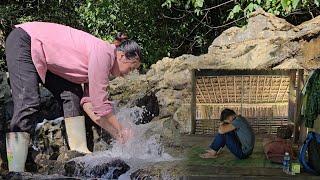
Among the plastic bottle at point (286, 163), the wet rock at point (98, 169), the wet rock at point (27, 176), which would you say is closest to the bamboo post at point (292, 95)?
the plastic bottle at point (286, 163)

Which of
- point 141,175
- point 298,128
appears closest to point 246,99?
point 298,128

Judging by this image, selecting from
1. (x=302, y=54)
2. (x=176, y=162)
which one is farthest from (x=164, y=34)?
(x=176, y=162)

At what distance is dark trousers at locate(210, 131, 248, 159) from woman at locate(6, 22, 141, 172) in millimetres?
937

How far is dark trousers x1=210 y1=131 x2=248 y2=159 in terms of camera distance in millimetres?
4336

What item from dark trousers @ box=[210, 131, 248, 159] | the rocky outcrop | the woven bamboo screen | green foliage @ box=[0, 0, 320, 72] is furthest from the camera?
green foliage @ box=[0, 0, 320, 72]

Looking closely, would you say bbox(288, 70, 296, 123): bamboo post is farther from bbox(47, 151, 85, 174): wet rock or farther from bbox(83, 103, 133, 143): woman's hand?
bbox(47, 151, 85, 174): wet rock

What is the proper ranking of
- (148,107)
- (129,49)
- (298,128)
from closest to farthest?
(129,49)
(298,128)
(148,107)

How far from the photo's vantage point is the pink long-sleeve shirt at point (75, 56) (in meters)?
3.72

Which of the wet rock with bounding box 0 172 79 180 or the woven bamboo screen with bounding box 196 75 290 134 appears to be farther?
the woven bamboo screen with bounding box 196 75 290 134

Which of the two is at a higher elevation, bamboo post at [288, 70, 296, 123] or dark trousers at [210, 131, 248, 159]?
bamboo post at [288, 70, 296, 123]

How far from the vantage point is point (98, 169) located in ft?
13.4

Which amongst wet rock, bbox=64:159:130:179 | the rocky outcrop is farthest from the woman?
the rocky outcrop

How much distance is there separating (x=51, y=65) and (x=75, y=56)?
0.64ft

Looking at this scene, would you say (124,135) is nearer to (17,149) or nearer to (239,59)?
(17,149)
